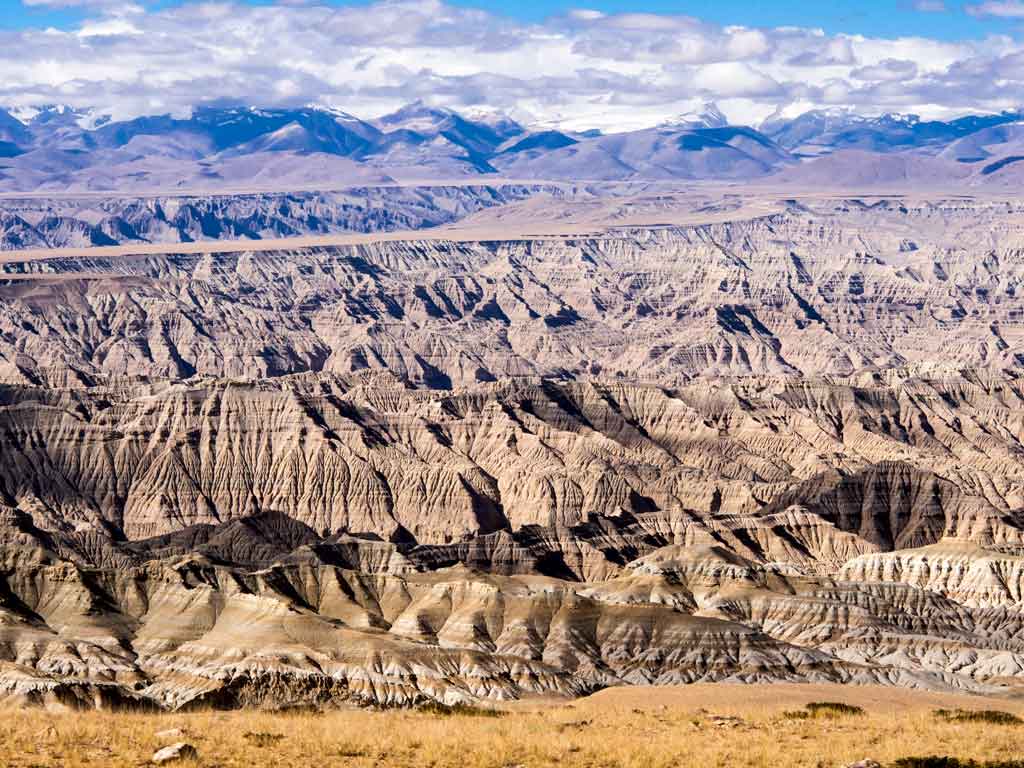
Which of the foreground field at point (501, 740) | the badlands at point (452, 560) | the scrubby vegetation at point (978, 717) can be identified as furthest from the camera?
the badlands at point (452, 560)

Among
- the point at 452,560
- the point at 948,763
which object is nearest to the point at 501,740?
the point at 948,763

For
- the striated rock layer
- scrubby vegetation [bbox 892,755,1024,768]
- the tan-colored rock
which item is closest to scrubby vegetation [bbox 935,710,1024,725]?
scrubby vegetation [bbox 892,755,1024,768]

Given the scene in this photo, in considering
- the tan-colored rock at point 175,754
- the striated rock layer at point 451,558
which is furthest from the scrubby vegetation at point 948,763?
the striated rock layer at point 451,558

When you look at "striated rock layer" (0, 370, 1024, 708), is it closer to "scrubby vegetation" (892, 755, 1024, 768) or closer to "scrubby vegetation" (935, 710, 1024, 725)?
"scrubby vegetation" (935, 710, 1024, 725)

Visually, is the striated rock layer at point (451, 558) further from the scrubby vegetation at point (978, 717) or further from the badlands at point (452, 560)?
the scrubby vegetation at point (978, 717)

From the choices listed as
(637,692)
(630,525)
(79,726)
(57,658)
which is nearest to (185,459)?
(630,525)

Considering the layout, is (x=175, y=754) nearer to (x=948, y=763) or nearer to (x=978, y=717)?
(x=948, y=763)

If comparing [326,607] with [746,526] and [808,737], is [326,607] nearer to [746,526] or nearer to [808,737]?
[746,526]

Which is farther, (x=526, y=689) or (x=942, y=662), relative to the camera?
(x=942, y=662)
